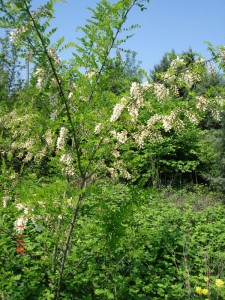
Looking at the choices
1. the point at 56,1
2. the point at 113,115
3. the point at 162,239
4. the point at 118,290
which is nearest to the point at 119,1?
the point at 56,1

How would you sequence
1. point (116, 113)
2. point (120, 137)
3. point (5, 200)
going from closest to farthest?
1. point (116, 113)
2. point (120, 137)
3. point (5, 200)

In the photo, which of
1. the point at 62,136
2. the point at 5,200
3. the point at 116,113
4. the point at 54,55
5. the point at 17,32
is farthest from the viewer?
the point at 5,200

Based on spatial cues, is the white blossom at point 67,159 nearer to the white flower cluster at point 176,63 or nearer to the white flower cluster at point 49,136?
the white flower cluster at point 49,136

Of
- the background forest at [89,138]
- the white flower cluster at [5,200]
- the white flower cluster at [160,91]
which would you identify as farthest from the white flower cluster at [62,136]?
the white flower cluster at [160,91]

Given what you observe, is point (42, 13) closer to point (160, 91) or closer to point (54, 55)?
point (54, 55)

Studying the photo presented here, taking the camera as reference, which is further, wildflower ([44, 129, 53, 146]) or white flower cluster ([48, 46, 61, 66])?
wildflower ([44, 129, 53, 146])

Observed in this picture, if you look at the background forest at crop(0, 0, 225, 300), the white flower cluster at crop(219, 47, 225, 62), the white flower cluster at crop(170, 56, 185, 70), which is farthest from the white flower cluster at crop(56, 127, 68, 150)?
the white flower cluster at crop(219, 47, 225, 62)

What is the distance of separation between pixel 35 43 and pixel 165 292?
2.97 meters

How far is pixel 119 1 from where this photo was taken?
261cm

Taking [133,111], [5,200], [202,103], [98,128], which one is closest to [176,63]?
[202,103]

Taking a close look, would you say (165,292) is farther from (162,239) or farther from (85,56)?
(85,56)

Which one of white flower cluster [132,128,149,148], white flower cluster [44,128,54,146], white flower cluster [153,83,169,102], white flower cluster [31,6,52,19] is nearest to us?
white flower cluster [31,6,52,19]

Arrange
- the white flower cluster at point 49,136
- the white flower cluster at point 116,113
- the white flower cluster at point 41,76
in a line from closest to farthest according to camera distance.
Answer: the white flower cluster at point 41,76
the white flower cluster at point 116,113
the white flower cluster at point 49,136

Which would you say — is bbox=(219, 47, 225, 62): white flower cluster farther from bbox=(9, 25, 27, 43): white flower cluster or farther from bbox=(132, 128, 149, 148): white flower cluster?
bbox=(9, 25, 27, 43): white flower cluster
